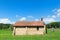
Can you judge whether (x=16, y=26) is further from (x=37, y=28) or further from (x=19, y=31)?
(x=37, y=28)

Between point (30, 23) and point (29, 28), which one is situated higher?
point (30, 23)

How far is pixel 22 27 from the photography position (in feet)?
154

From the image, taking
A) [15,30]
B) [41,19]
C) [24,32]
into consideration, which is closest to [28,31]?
[24,32]

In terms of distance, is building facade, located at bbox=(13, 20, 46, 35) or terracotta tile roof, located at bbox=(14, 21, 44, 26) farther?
terracotta tile roof, located at bbox=(14, 21, 44, 26)

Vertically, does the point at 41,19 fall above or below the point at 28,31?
above

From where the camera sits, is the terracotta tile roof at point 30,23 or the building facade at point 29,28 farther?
the terracotta tile roof at point 30,23

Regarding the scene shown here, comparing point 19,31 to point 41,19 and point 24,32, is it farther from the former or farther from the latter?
point 41,19

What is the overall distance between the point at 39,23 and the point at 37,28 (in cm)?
212

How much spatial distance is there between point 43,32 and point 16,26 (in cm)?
884

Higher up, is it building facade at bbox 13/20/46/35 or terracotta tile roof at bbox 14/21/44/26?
terracotta tile roof at bbox 14/21/44/26

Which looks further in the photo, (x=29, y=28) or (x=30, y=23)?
(x=30, y=23)

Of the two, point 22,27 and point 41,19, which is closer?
point 22,27

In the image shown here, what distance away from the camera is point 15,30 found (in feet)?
152

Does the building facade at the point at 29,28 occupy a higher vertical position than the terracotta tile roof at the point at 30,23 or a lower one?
lower
